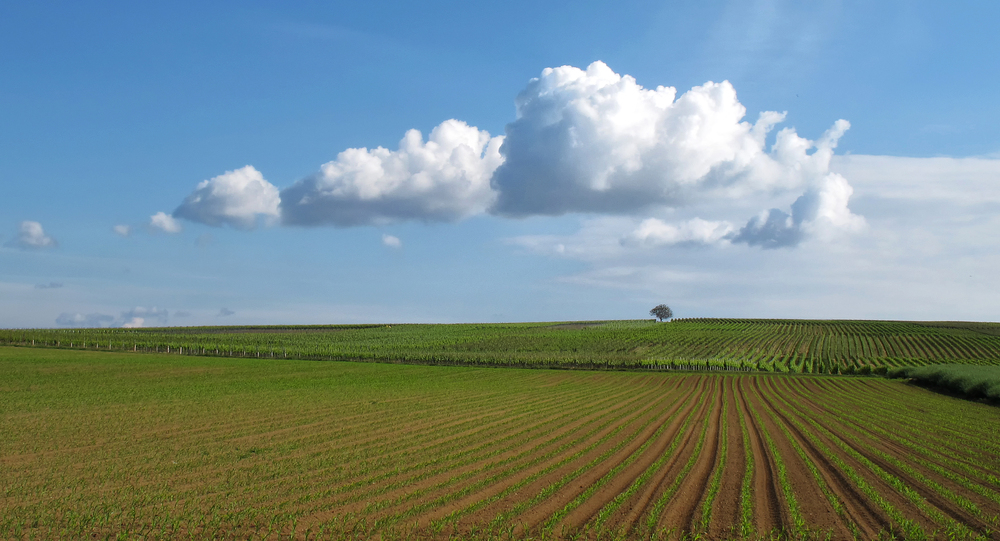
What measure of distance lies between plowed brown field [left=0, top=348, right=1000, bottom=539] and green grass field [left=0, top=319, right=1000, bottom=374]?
132 feet

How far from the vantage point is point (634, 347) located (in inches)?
3423

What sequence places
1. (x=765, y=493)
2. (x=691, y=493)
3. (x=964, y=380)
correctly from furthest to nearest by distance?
(x=964, y=380) → (x=765, y=493) → (x=691, y=493)

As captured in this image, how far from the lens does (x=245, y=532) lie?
1065 cm

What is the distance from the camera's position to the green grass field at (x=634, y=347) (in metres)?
71.6

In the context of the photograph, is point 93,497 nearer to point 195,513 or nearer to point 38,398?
point 195,513

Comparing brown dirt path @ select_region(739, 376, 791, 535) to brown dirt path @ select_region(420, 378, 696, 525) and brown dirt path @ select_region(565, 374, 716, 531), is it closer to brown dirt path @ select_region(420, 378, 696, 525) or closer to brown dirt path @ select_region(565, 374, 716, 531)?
brown dirt path @ select_region(565, 374, 716, 531)

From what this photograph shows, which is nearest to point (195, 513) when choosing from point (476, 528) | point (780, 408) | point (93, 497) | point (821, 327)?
point (93, 497)

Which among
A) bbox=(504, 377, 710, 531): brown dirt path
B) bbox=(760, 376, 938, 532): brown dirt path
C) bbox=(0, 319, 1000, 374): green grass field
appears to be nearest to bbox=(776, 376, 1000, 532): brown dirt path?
bbox=(760, 376, 938, 532): brown dirt path

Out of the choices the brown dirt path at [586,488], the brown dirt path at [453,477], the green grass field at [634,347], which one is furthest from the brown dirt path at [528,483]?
the green grass field at [634,347]

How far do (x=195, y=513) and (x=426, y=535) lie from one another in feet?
15.9

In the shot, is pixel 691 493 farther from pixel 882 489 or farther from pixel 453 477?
pixel 453 477

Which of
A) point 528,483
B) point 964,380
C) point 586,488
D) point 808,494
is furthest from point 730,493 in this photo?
point 964,380

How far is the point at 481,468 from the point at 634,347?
2939 inches

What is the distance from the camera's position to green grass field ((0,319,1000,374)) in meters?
71.6
